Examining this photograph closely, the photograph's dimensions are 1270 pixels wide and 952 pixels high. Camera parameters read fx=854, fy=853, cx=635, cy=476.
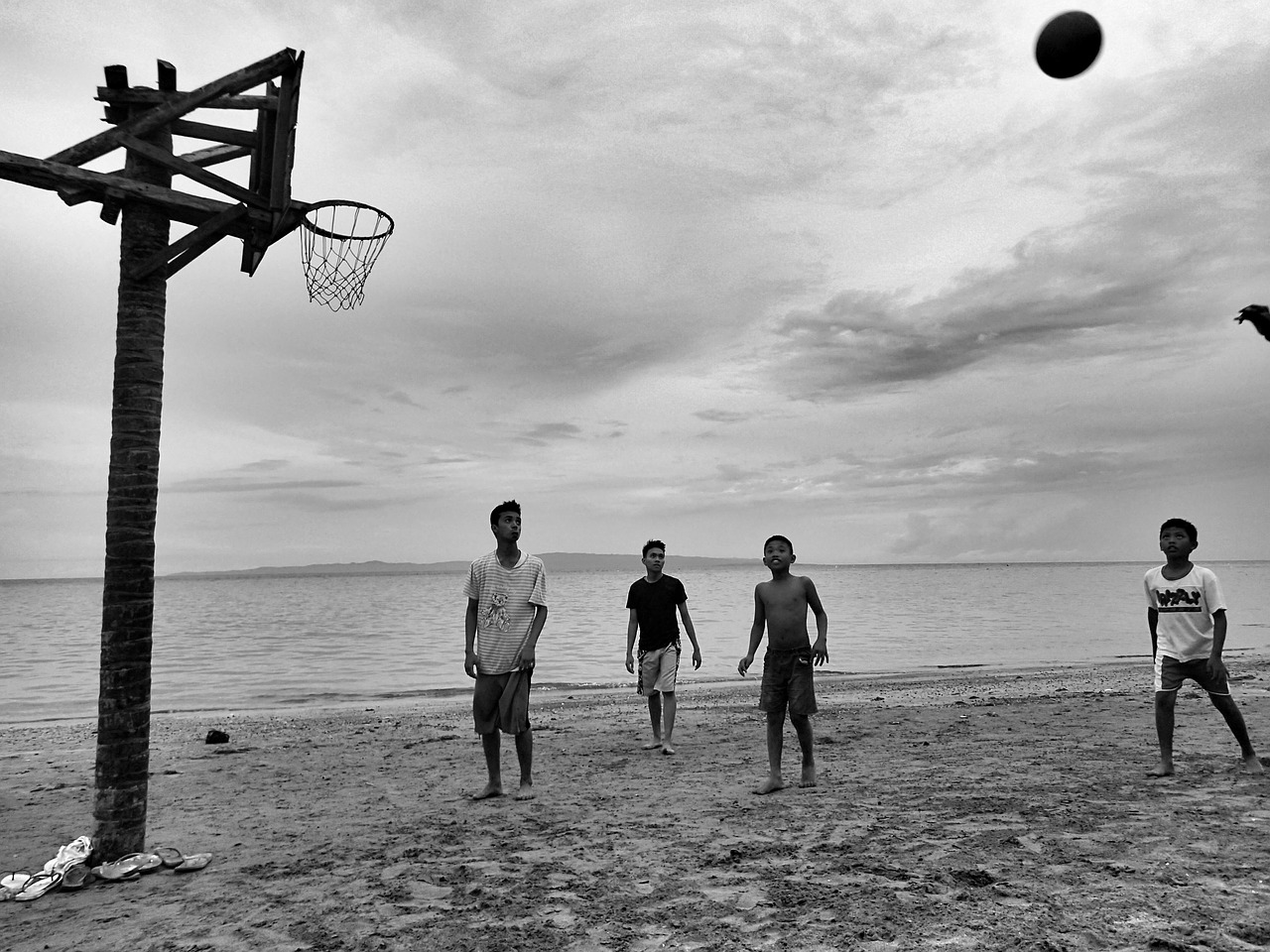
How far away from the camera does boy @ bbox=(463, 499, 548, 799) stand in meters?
6.58

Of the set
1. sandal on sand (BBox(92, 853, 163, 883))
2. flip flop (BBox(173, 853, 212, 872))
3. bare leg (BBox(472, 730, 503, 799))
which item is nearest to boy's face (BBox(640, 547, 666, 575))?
bare leg (BBox(472, 730, 503, 799))

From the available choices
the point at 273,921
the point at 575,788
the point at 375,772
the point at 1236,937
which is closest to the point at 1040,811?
the point at 1236,937

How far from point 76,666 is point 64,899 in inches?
759

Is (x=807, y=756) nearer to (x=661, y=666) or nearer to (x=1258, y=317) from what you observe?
(x=661, y=666)

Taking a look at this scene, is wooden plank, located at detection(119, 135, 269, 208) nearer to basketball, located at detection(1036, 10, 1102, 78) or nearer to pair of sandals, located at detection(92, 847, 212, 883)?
pair of sandals, located at detection(92, 847, 212, 883)

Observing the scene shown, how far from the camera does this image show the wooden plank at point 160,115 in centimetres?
521

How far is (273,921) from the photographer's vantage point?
4.31 m

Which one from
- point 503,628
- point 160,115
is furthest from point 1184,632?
point 160,115

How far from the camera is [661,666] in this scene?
8.72 meters

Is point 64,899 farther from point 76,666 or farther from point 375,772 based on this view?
point 76,666

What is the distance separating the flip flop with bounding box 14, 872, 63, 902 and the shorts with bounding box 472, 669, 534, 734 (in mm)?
2715

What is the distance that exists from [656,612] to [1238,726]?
4966 millimetres

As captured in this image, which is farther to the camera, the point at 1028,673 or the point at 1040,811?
the point at 1028,673

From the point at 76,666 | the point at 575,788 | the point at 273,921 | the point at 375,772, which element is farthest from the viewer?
the point at 76,666
